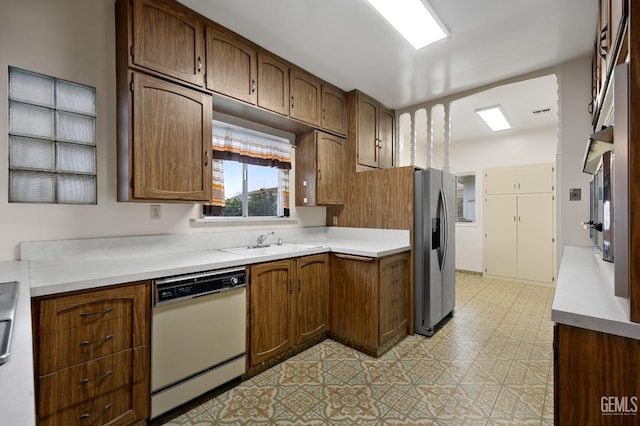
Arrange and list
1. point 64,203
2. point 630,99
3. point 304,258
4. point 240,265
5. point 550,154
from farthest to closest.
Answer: point 550,154
point 304,258
point 240,265
point 64,203
point 630,99

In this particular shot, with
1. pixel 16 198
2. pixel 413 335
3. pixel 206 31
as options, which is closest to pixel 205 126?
pixel 206 31

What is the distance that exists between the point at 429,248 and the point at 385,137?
1759 mm

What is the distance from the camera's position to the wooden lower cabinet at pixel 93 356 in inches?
51.5

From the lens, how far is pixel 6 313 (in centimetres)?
90

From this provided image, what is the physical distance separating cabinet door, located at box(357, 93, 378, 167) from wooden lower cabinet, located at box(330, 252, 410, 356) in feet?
4.37

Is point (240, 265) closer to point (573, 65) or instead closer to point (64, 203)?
point (64, 203)

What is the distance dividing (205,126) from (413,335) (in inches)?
105

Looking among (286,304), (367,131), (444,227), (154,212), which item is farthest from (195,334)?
(367,131)

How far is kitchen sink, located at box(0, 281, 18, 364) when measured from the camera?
0.68 m

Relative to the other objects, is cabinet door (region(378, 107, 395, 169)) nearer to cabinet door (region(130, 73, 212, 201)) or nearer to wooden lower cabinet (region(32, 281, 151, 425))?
cabinet door (region(130, 73, 212, 201))

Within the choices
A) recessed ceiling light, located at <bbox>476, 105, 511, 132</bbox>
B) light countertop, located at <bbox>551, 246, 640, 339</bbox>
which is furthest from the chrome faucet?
recessed ceiling light, located at <bbox>476, 105, 511, 132</bbox>

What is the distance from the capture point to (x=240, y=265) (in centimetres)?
204

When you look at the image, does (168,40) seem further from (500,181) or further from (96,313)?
(500,181)

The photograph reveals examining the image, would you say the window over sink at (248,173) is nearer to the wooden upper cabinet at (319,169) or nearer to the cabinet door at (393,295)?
the wooden upper cabinet at (319,169)
